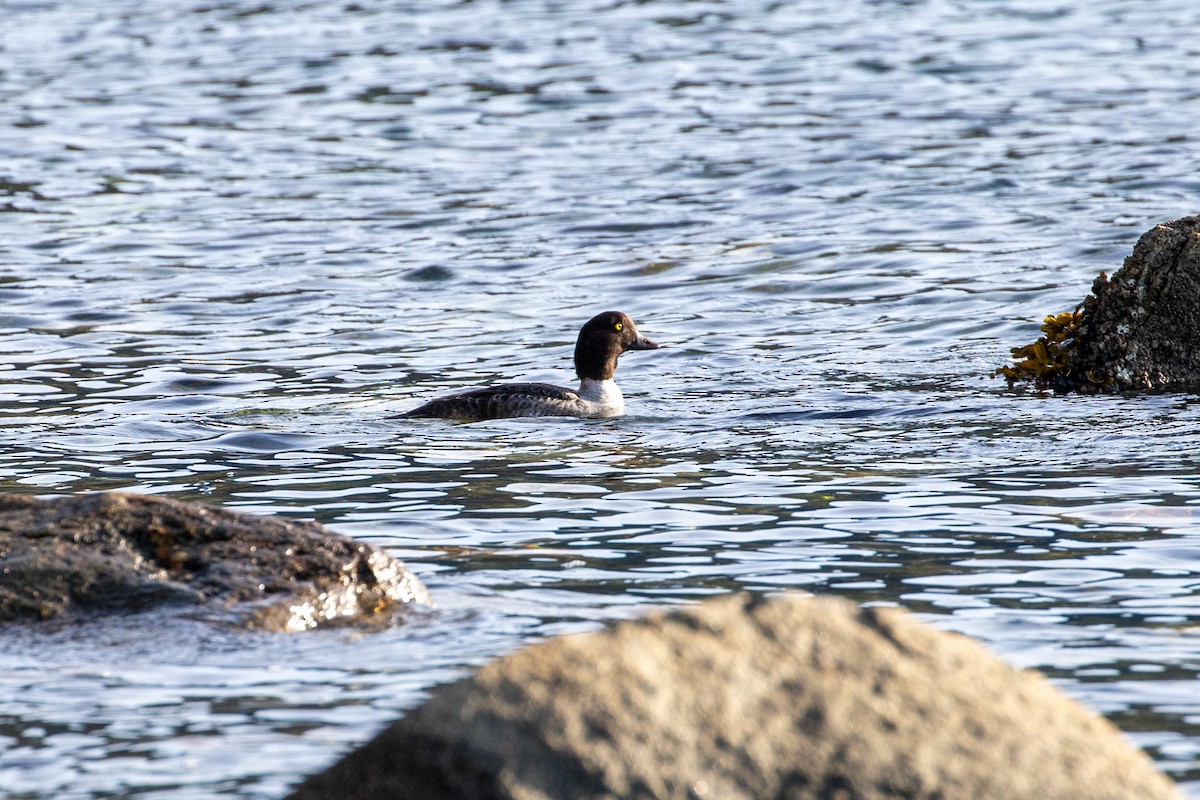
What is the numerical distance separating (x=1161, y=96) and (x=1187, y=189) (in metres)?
5.29

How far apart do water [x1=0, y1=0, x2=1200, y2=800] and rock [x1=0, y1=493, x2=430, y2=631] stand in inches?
6.8

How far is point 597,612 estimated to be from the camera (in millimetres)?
6988

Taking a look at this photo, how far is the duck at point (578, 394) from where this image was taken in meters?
11.2

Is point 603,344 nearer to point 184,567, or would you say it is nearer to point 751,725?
point 184,567

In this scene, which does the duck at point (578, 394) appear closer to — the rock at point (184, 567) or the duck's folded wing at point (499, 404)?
the duck's folded wing at point (499, 404)

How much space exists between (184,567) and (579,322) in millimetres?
8041

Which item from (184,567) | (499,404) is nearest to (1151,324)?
(499,404)

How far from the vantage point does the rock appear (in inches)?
269

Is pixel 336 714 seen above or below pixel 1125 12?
below

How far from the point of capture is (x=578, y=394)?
39.1ft

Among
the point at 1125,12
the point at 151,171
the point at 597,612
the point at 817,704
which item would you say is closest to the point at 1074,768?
the point at 817,704

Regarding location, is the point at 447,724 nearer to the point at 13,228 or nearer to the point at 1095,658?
the point at 1095,658

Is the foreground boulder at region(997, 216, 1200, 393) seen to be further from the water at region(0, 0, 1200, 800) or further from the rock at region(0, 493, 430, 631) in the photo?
the rock at region(0, 493, 430, 631)

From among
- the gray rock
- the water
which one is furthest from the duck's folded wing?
the gray rock
